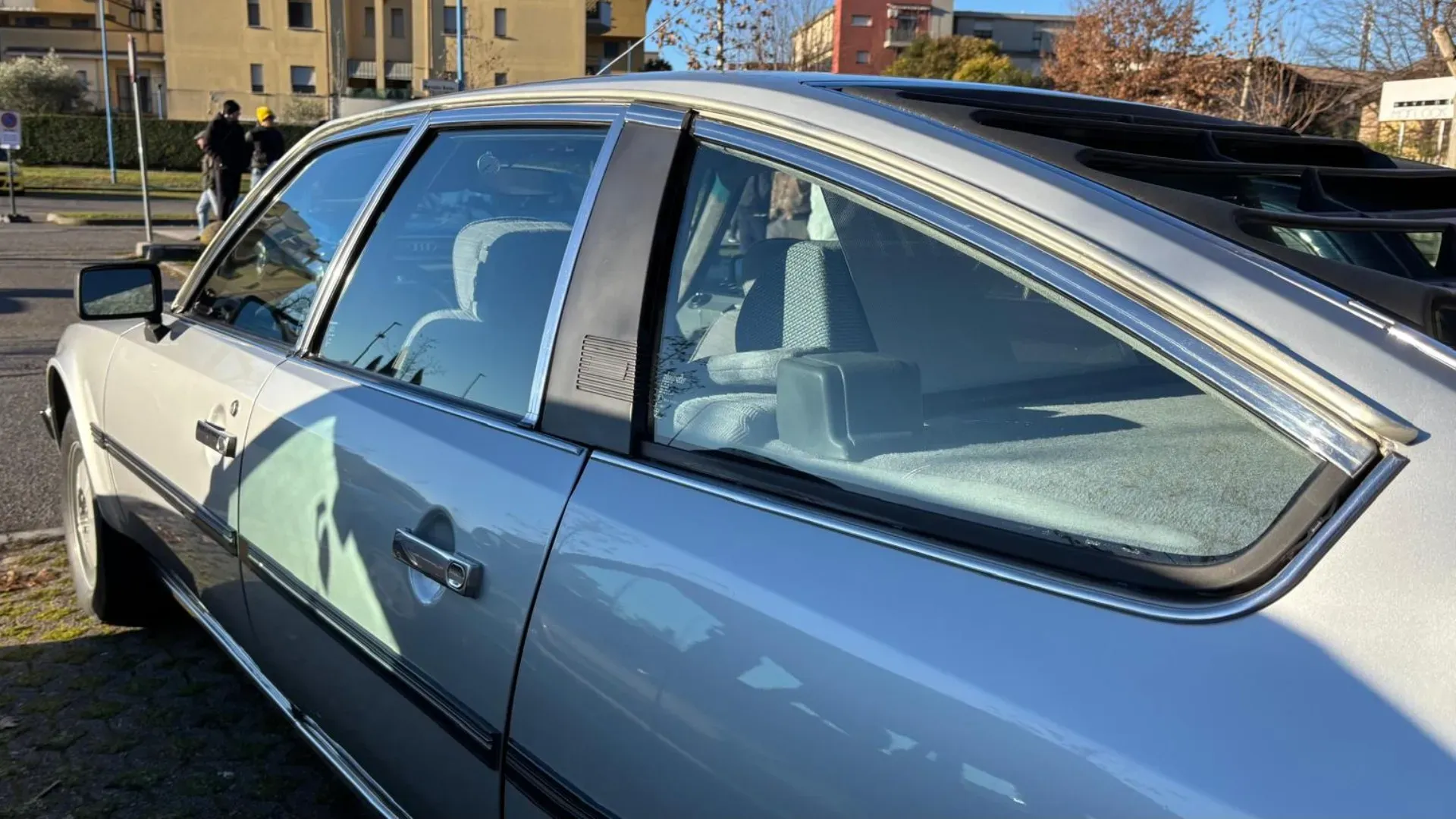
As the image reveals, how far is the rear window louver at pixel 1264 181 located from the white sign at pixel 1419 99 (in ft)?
26.7

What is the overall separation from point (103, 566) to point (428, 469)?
231 centimetres

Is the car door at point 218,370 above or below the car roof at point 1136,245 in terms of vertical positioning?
below

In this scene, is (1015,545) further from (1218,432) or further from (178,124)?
(178,124)

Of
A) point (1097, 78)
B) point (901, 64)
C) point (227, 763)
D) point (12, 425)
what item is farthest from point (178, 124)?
point (227, 763)

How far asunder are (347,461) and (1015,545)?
1364 millimetres

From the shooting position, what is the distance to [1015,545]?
47.6 inches

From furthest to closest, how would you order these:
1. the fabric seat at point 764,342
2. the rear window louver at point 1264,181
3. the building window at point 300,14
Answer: the building window at point 300,14, the fabric seat at point 764,342, the rear window louver at point 1264,181

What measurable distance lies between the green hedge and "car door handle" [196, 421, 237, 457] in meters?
39.3

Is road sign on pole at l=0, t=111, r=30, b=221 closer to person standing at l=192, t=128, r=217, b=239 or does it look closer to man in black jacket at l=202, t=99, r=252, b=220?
person standing at l=192, t=128, r=217, b=239

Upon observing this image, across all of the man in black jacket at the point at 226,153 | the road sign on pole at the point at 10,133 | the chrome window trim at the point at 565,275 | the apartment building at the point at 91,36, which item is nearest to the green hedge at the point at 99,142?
the apartment building at the point at 91,36

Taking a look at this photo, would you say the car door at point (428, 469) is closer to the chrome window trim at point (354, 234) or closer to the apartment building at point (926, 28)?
the chrome window trim at point (354, 234)

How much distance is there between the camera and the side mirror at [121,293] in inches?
125

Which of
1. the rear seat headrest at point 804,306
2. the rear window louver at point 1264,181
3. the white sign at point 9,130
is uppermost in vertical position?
the white sign at point 9,130

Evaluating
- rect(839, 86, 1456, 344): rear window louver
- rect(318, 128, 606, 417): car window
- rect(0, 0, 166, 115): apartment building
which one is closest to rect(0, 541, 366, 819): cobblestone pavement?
rect(318, 128, 606, 417): car window
